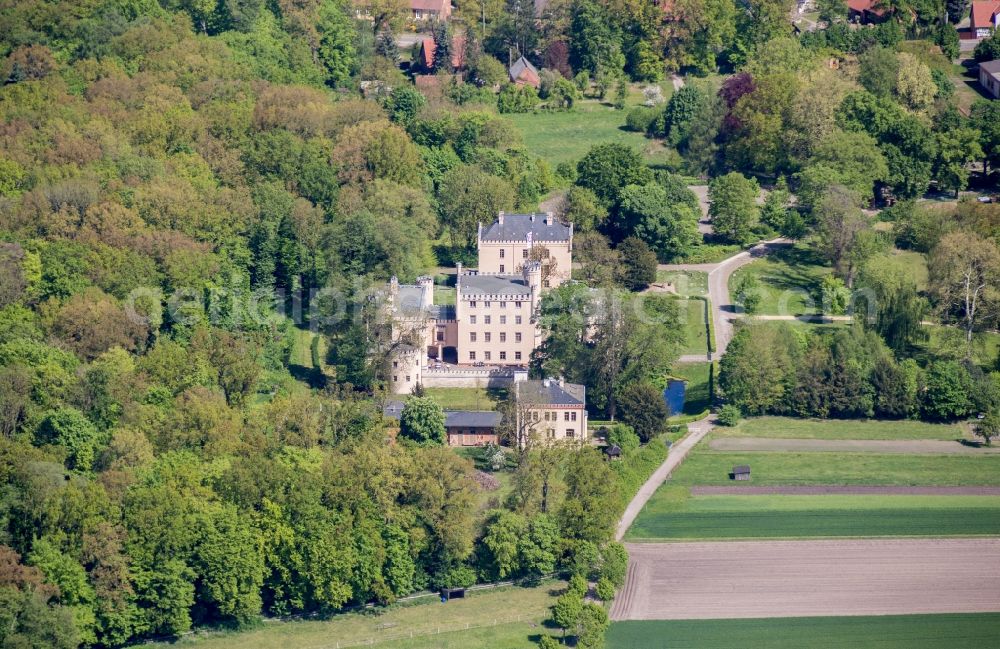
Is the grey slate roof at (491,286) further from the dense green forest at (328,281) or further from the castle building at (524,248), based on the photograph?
the castle building at (524,248)

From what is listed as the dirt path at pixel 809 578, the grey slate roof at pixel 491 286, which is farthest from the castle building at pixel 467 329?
the dirt path at pixel 809 578

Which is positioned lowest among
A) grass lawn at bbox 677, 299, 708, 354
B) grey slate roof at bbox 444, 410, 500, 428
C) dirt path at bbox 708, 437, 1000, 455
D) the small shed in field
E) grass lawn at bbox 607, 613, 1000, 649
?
grass lawn at bbox 607, 613, 1000, 649

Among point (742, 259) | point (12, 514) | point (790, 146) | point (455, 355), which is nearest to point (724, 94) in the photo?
point (790, 146)

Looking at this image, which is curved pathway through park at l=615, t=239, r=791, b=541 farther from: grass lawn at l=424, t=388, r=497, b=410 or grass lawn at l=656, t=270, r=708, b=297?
grass lawn at l=424, t=388, r=497, b=410

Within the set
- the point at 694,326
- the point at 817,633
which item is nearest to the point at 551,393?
the point at 694,326

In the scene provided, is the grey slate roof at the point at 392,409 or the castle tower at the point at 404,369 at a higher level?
the castle tower at the point at 404,369

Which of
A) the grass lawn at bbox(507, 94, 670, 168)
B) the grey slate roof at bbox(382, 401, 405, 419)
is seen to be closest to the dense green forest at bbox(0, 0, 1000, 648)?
the grass lawn at bbox(507, 94, 670, 168)

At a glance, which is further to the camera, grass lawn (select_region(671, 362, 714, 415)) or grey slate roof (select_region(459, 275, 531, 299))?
grey slate roof (select_region(459, 275, 531, 299))
